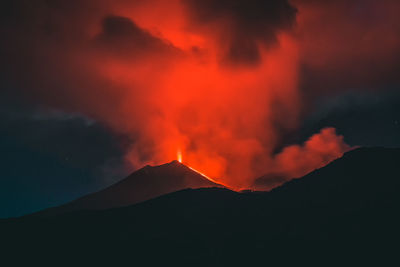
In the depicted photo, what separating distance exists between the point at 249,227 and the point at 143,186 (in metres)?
74.7

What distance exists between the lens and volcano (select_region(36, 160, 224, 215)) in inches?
4990

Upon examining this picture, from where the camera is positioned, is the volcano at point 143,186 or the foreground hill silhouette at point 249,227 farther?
the volcano at point 143,186

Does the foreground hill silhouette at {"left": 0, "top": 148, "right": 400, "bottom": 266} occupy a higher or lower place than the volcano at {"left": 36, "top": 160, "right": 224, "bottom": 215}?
lower

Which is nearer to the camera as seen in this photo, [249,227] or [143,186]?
[249,227]

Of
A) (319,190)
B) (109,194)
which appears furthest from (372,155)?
(109,194)

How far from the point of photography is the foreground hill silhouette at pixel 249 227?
61.3 meters

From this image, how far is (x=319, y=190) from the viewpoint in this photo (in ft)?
283

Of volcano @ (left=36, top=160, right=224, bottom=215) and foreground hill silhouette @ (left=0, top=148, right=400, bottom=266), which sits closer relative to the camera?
foreground hill silhouette @ (left=0, top=148, right=400, bottom=266)

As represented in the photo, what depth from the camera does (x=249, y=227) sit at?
78.1 metres

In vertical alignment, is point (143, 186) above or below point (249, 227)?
above

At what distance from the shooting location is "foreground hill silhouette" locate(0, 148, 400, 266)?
201ft

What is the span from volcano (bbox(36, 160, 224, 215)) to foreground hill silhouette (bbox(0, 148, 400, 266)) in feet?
56.5

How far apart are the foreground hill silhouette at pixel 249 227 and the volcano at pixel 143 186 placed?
17.2m

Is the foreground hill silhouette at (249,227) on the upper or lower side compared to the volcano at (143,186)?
lower
